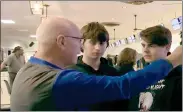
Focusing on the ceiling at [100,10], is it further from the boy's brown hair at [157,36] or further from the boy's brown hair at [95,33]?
the boy's brown hair at [157,36]

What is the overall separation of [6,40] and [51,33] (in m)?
17.0

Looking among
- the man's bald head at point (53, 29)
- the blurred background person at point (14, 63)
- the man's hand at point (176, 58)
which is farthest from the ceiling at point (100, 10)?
the man's hand at point (176, 58)

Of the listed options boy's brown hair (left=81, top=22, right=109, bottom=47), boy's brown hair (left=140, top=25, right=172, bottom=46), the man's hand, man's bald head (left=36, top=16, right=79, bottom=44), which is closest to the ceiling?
boy's brown hair (left=81, top=22, right=109, bottom=47)

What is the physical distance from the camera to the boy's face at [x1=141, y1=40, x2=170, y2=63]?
4.50ft

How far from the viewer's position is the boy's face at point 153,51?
1.37 m

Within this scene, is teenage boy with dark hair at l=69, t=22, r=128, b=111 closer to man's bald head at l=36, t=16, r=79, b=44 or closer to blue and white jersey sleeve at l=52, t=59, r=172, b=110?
man's bald head at l=36, t=16, r=79, b=44

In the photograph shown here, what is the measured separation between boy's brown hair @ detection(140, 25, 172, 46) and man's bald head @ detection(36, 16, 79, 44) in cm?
56

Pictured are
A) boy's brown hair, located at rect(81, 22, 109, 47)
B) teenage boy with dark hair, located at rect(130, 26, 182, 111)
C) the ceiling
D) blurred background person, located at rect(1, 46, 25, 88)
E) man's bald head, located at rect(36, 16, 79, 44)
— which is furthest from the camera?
the ceiling

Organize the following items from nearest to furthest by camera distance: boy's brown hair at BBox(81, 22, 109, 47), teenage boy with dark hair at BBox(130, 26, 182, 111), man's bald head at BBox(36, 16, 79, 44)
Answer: man's bald head at BBox(36, 16, 79, 44) < teenage boy with dark hair at BBox(130, 26, 182, 111) < boy's brown hair at BBox(81, 22, 109, 47)

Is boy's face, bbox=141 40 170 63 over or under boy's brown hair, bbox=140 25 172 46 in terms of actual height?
under

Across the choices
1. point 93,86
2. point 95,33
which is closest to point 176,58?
point 93,86

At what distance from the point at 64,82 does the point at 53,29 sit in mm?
205

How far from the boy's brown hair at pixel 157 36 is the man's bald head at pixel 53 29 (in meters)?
0.56

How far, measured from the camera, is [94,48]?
1555 millimetres
